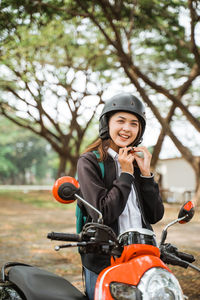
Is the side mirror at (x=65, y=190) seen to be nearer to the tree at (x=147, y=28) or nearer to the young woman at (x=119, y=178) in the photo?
the young woman at (x=119, y=178)

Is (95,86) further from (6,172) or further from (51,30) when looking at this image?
(6,172)

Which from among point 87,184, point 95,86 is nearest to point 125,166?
point 87,184

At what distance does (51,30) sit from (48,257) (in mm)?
10041

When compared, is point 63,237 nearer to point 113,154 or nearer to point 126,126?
point 113,154

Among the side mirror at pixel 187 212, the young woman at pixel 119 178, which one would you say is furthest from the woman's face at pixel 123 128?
the side mirror at pixel 187 212

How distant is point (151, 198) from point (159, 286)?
775 mm

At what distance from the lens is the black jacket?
200 cm

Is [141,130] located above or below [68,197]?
above

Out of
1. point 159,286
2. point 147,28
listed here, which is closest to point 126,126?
point 159,286

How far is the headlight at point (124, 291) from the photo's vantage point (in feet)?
5.06

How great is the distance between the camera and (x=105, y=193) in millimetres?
2047

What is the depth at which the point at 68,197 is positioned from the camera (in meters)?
1.81

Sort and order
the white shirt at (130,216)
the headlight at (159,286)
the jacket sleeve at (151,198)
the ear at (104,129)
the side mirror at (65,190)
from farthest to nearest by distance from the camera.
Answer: the ear at (104,129) < the jacket sleeve at (151,198) < the white shirt at (130,216) < the side mirror at (65,190) < the headlight at (159,286)

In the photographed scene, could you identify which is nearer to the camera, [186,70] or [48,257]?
[48,257]
